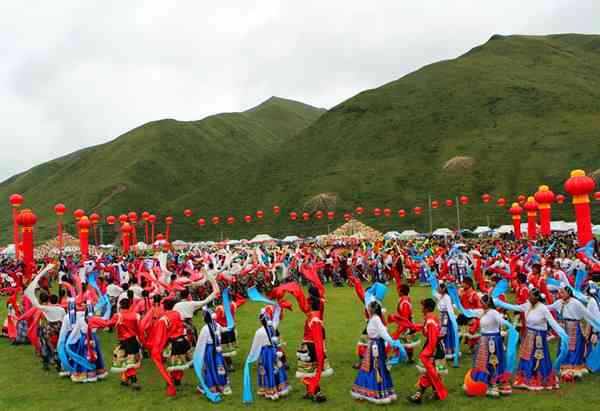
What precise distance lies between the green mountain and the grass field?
54999mm

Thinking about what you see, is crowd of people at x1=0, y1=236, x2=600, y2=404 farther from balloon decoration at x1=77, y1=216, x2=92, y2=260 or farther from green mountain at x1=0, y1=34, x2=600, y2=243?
green mountain at x1=0, y1=34, x2=600, y2=243

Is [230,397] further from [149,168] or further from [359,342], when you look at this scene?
[149,168]

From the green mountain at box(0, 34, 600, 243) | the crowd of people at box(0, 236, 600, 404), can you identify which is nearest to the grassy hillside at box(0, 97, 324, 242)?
the green mountain at box(0, 34, 600, 243)

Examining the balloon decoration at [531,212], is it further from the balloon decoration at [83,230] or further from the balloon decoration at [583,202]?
the balloon decoration at [83,230]

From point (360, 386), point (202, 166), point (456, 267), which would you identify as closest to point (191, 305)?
point (360, 386)

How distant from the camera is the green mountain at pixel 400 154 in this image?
7044cm

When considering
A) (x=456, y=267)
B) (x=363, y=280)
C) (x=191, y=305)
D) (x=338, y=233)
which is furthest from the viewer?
(x=338, y=233)

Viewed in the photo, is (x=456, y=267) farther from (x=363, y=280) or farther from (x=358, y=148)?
Result: (x=358, y=148)

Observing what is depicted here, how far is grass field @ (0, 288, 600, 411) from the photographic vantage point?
26.6 feet

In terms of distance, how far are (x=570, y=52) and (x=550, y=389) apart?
123m

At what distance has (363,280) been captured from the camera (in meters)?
26.2

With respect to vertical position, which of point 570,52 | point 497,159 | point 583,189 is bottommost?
point 583,189

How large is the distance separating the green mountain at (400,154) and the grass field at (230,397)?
55.0 meters

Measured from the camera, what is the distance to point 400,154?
84875mm
